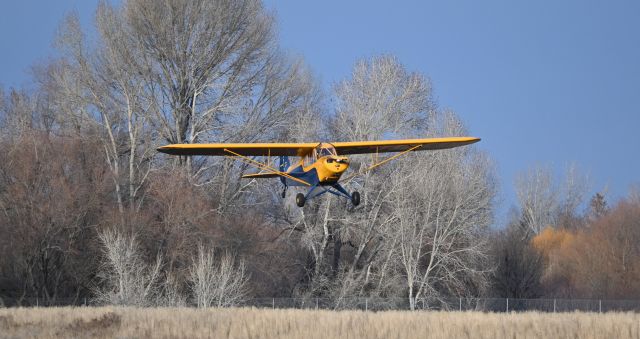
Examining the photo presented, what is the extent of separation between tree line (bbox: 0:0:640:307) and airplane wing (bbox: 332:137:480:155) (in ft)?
37.6

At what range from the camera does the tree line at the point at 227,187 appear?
47250 mm

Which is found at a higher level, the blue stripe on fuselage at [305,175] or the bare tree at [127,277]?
the blue stripe on fuselage at [305,175]

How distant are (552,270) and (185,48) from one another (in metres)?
30.0

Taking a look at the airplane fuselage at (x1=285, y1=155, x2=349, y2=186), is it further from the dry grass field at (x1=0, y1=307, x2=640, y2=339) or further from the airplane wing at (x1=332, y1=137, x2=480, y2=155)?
the dry grass field at (x1=0, y1=307, x2=640, y2=339)

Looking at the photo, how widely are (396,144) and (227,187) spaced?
67.1ft

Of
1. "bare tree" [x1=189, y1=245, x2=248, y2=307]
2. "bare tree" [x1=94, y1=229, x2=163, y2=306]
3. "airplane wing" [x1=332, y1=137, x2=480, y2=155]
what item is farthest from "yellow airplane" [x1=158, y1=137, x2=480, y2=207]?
"bare tree" [x1=94, y1=229, x2=163, y2=306]

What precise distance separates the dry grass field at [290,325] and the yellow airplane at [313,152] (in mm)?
4118

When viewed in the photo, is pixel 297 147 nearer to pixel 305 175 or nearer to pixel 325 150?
pixel 305 175

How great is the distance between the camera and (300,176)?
109ft

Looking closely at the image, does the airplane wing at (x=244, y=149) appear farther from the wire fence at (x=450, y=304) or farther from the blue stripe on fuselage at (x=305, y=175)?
the wire fence at (x=450, y=304)

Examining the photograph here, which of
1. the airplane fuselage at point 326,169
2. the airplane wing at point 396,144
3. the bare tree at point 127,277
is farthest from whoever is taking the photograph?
the bare tree at point 127,277

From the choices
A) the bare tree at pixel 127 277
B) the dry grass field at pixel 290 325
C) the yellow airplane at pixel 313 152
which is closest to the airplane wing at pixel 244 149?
the yellow airplane at pixel 313 152

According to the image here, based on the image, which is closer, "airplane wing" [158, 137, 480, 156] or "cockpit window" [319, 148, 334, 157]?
"cockpit window" [319, 148, 334, 157]

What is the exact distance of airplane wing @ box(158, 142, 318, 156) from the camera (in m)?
32.9
